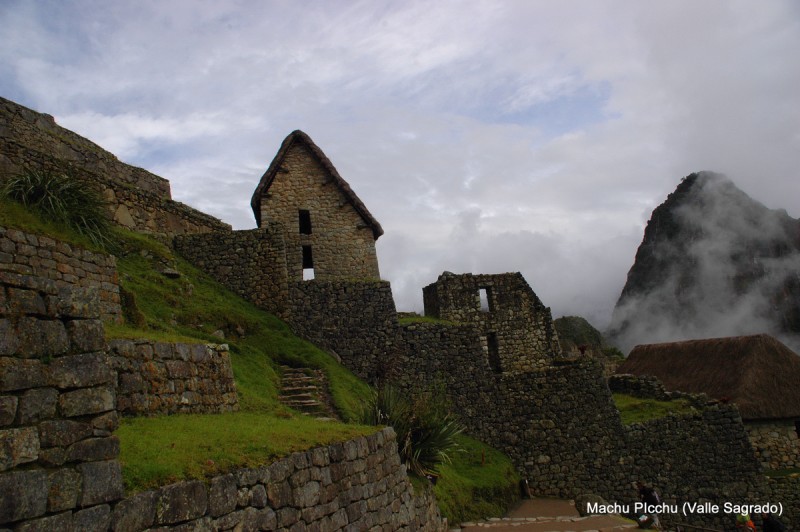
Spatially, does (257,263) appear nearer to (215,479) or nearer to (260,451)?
(260,451)

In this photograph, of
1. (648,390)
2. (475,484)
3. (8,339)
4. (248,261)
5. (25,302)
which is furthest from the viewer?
(648,390)

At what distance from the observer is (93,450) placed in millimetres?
3807

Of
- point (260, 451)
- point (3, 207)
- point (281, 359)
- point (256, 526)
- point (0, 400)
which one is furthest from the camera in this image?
point (281, 359)

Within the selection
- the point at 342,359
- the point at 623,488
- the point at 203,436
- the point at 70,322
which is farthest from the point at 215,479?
the point at 623,488

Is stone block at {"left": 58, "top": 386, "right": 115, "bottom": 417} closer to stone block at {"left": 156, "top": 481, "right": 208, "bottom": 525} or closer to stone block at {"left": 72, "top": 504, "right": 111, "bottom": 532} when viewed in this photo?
stone block at {"left": 72, "top": 504, "right": 111, "bottom": 532}

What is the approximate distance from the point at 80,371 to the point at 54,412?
0.31 m

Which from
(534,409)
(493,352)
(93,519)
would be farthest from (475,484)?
(93,519)

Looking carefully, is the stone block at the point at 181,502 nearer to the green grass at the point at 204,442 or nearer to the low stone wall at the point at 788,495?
the green grass at the point at 204,442

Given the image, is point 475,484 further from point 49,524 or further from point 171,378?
point 49,524

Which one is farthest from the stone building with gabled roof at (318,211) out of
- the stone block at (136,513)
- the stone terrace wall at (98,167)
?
the stone block at (136,513)

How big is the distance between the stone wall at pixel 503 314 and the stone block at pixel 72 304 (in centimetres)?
1644

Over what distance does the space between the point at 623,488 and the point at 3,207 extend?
16469mm

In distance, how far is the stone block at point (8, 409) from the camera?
3408mm

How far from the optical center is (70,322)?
3.95 m
